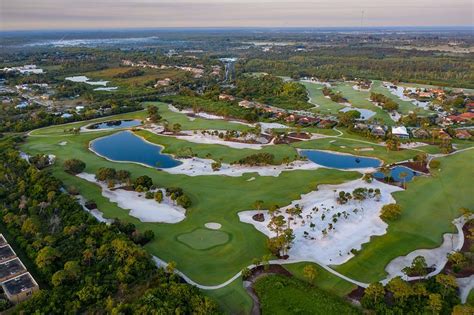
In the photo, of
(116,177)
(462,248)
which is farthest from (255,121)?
(462,248)

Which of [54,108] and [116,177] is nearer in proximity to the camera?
[116,177]

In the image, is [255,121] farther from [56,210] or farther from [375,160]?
[56,210]

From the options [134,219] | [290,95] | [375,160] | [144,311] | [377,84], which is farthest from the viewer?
[377,84]

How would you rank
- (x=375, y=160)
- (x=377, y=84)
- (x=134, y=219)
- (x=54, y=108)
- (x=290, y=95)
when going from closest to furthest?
1. (x=134, y=219)
2. (x=375, y=160)
3. (x=54, y=108)
4. (x=290, y=95)
5. (x=377, y=84)

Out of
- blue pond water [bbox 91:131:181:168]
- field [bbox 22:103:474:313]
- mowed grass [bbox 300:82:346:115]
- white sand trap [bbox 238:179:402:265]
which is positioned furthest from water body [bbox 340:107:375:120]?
blue pond water [bbox 91:131:181:168]

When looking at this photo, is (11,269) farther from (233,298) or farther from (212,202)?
(212,202)

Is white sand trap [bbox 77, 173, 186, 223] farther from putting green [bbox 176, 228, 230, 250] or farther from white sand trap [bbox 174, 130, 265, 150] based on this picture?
white sand trap [bbox 174, 130, 265, 150]

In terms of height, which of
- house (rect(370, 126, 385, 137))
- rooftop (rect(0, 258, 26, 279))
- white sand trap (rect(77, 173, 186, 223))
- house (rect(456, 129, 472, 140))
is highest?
house (rect(370, 126, 385, 137))
